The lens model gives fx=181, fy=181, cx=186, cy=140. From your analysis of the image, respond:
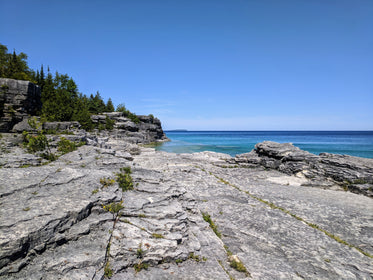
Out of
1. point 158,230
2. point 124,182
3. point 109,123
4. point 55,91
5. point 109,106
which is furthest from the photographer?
point 109,106

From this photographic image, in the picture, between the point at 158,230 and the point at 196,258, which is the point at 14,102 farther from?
the point at 196,258

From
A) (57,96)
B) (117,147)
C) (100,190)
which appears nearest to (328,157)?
(100,190)

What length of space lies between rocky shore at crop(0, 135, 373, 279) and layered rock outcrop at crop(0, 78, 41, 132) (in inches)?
1051

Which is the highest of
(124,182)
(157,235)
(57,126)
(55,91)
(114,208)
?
(55,91)

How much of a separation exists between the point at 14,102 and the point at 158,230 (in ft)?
140

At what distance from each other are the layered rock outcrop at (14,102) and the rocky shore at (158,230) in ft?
87.6

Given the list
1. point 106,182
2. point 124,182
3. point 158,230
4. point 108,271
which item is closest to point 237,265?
point 158,230

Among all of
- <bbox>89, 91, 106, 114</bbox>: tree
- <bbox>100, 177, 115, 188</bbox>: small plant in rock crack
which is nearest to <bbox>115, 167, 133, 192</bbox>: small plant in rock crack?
<bbox>100, 177, 115, 188</bbox>: small plant in rock crack

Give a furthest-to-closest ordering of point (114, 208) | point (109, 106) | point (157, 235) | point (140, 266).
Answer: point (109, 106) → point (114, 208) → point (157, 235) → point (140, 266)

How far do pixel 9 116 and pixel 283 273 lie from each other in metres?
46.6

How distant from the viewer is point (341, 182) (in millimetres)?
22531

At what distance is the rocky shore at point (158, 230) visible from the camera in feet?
22.5

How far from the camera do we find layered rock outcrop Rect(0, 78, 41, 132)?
109 feet

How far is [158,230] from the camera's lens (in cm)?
924
